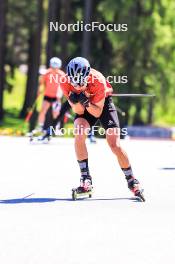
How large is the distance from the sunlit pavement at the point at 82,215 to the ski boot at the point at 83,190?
14 centimetres

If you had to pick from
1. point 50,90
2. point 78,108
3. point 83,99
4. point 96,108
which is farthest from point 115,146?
point 50,90

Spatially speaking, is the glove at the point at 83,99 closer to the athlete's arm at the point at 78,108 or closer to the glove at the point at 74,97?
the glove at the point at 74,97

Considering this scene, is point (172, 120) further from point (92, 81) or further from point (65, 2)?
point (92, 81)

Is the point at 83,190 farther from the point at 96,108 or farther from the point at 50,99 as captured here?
the point at 50,99

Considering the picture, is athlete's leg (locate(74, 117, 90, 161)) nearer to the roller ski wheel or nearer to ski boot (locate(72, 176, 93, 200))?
ski boot (locate(72, 176, 93, 200))

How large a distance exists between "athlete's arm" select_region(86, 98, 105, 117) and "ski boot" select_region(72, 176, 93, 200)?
841 mm

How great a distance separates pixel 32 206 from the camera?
9.60 m

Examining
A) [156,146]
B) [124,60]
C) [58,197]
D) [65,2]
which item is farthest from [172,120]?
[58,197]

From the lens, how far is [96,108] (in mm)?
10258

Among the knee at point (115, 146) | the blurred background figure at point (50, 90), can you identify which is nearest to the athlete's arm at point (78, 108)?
the knee at point (115, 146)

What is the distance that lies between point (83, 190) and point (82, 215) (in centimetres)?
147

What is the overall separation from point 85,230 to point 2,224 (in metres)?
0.86

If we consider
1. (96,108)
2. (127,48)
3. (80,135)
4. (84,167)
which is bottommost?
(84,167)

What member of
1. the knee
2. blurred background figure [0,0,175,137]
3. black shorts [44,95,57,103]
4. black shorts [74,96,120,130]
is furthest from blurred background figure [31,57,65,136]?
blurred background figure [0,0,175,137]
